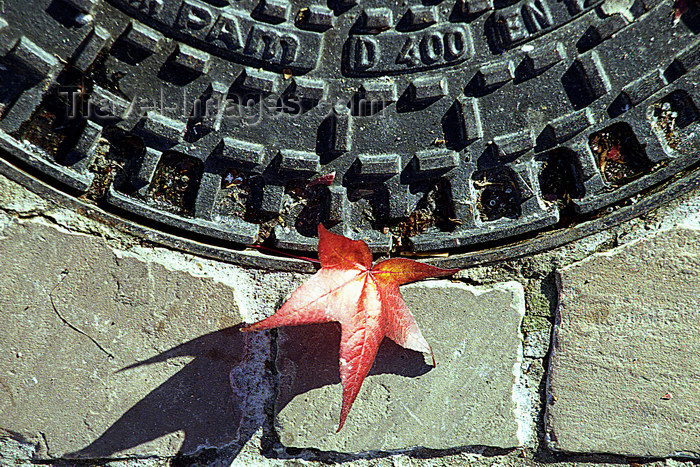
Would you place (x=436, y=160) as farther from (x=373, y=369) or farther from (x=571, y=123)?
(x=373, y=369)

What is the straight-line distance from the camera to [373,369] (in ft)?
4.14

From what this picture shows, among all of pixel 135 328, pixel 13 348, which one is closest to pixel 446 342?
pixel 135 328

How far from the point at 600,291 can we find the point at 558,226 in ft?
0.62

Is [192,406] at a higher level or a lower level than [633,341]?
lower

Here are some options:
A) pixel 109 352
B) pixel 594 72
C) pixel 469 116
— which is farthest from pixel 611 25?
pixel 109 352

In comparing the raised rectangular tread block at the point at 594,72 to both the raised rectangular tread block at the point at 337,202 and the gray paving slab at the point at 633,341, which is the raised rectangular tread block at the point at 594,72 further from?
the raised rectangular tread block at the point at 337,202

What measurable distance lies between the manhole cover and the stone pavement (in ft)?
0.35

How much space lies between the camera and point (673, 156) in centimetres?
121

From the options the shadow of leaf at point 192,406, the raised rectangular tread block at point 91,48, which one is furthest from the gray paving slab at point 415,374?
the raised rectangular tread block at point 91,48

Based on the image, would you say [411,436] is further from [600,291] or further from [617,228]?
[617,228]

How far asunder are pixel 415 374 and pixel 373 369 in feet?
0.32

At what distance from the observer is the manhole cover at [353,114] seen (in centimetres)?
109

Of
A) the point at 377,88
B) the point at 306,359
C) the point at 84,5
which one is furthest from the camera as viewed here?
the point at 306,359

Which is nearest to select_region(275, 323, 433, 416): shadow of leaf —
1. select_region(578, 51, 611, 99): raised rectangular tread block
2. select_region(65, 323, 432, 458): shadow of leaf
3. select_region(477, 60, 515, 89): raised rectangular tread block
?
select_region(65, 323, 432, 458): shadow of leaf
